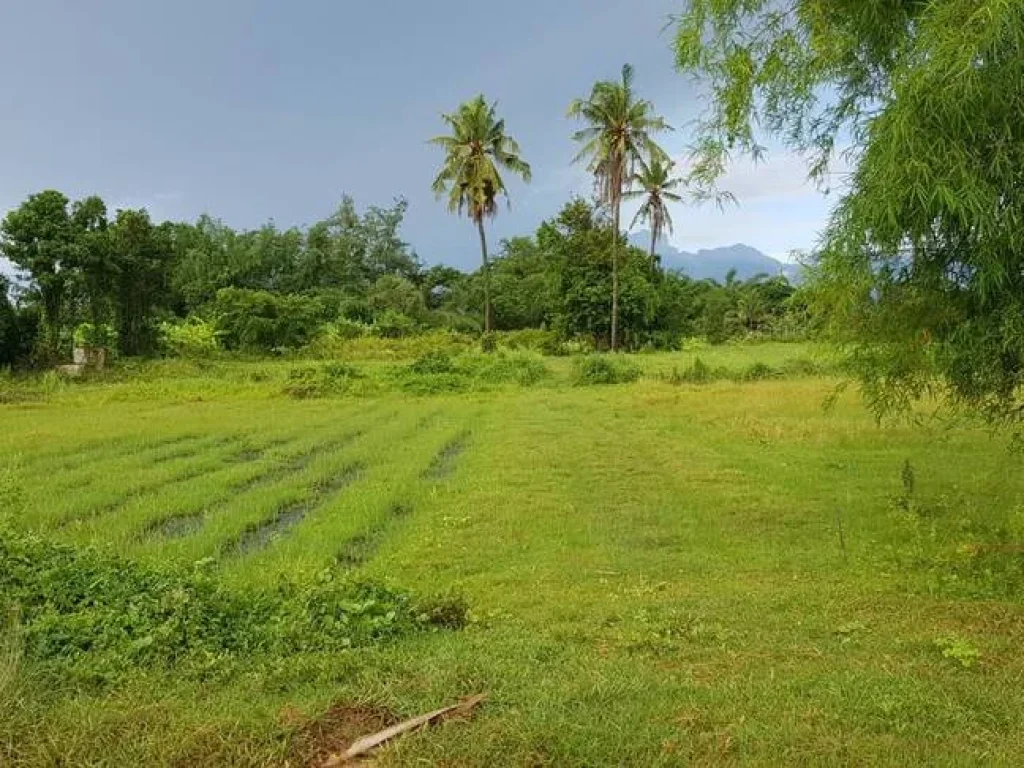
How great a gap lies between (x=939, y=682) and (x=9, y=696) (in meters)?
4.44

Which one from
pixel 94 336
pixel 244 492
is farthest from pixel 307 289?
pixel 244 492

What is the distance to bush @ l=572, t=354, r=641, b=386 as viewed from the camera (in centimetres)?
2697

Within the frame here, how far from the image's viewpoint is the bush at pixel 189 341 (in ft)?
117

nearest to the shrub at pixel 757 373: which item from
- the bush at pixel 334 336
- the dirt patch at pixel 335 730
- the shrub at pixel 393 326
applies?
the bush at pixel 334 336

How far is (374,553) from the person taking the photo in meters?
7.84

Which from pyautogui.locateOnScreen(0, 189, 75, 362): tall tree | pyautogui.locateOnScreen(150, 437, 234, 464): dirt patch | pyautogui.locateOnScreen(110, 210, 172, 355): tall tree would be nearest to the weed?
pyautogui.locateOnScreen(150, 437, 234, 464): dirt patch

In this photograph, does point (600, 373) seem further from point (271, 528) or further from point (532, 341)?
→ point (271, 528)

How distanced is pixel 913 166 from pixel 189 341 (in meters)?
35.4

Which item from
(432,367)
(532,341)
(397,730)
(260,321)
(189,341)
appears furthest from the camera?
(532,341)

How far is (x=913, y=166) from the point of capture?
454 cm

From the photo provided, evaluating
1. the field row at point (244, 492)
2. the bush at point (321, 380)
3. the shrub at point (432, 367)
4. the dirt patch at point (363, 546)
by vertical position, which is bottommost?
the dirt patch at point (363, 546)

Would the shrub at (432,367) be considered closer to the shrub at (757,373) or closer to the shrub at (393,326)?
the shrub at (757,373)

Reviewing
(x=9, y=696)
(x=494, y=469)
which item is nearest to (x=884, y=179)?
(x=9, y=696)

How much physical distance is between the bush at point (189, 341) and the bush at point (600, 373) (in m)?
17.4
